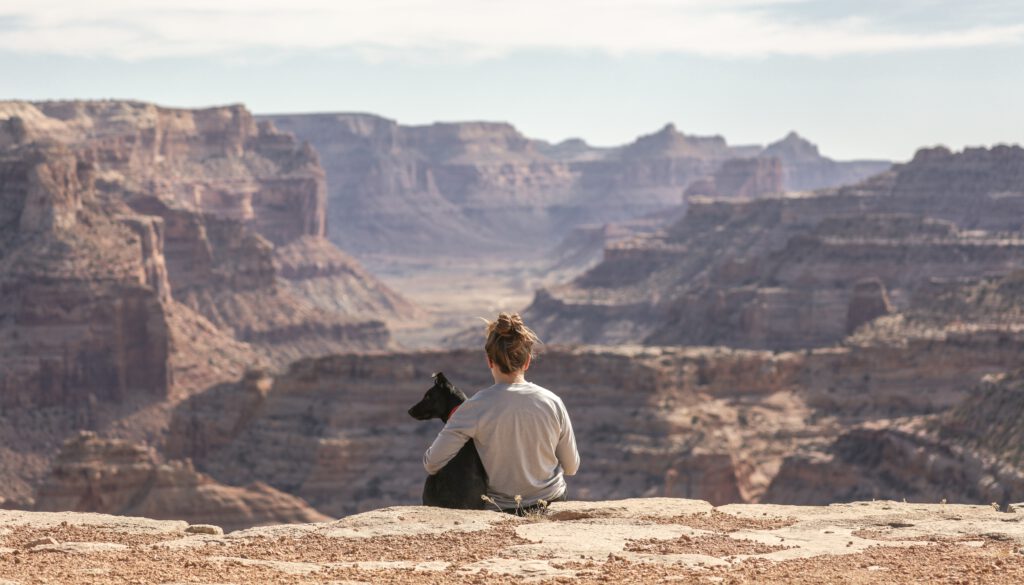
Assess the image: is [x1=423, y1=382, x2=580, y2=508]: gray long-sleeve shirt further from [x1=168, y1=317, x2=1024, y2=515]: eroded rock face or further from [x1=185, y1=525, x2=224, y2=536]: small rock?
[x1=168, y1=317, x2=1024, y2=515]: eroded rock face

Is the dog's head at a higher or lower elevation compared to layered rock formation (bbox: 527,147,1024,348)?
higher

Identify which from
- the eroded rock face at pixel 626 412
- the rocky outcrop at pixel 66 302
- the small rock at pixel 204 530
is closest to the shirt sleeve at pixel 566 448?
the small rock at pixel 204 530

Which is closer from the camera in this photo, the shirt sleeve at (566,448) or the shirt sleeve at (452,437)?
the shirt sleeve at (452,437)

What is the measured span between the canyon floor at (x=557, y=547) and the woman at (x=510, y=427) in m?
0.52

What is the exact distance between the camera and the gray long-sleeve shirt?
842 inches

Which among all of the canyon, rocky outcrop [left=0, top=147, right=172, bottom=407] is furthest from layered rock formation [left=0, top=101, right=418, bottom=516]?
the canyon

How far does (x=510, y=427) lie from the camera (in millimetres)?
21500

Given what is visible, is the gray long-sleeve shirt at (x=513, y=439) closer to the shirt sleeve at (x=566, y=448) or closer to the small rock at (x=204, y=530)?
the shirt sleeve at (x=566, y=448)

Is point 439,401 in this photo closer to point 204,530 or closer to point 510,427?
point 510,427

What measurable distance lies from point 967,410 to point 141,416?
6659cm

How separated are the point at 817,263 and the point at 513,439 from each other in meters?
134

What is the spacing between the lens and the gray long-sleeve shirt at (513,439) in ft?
70.2

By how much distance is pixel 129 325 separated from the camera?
131 meters

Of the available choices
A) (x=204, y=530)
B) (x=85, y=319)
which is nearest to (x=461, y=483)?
(x=204, y=530)
